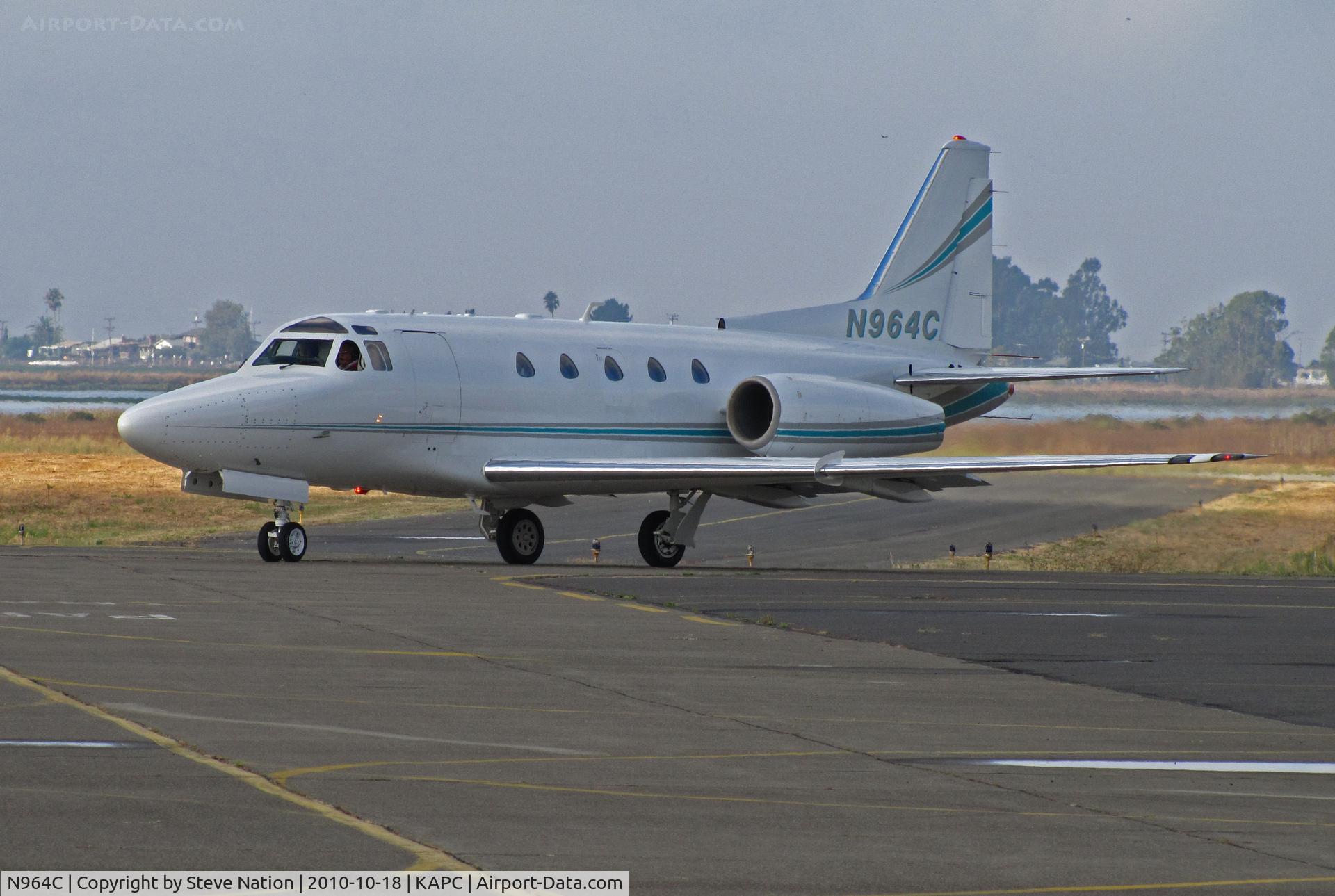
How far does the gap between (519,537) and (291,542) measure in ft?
11.9

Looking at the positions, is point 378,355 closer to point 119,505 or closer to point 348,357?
point 348,357

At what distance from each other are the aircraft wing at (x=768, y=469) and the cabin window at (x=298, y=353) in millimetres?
2630

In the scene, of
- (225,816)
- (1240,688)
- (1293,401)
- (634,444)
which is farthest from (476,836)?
(1293,401)

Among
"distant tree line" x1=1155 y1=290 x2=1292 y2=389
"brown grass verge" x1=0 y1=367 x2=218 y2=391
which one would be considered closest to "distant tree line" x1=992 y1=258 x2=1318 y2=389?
"distant tree line" x1=1155 y1=290 x2=1292 y2=389

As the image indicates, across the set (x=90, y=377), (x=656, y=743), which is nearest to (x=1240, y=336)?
(x=90, y=377)

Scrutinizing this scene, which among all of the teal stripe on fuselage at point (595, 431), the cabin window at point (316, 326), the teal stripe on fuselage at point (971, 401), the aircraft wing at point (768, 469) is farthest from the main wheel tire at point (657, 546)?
the cabin window at point (316, 326)

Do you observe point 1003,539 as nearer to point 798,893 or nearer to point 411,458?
point 411,458

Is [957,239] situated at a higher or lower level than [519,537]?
higher

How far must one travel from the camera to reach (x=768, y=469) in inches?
992

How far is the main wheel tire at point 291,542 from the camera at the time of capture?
78.7 ft

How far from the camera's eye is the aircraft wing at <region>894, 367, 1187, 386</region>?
27.7 m

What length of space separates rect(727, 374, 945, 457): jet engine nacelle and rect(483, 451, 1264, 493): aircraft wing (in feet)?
5.24

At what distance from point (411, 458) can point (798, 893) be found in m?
18.0

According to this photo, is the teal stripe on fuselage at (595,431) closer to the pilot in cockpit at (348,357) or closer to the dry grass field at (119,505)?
the pilot in cockpit at (348,357)
